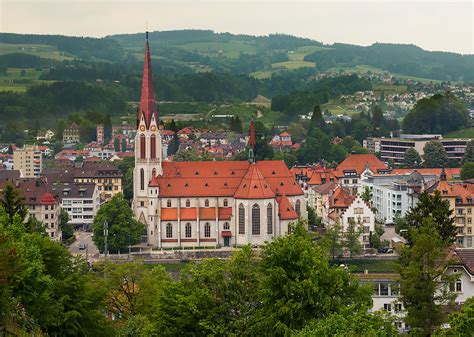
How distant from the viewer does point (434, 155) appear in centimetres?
12769

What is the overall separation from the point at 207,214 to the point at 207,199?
104 centimetres

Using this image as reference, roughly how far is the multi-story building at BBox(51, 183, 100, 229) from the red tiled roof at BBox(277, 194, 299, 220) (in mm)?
19996

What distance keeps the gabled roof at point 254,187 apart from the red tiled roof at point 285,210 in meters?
1.42

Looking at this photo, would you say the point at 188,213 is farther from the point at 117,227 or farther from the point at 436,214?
the point at 436,214

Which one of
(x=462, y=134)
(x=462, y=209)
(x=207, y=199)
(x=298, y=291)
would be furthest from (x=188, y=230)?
(x=462, y=134)

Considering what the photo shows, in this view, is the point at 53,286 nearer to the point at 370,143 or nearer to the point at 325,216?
the point at 325,216

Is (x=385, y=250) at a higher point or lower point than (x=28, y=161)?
lower

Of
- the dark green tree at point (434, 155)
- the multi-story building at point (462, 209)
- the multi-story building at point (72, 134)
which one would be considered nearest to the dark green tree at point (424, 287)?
the multi-story building at point (462, 209)

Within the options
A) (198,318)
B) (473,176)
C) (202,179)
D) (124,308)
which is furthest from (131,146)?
(198,318)

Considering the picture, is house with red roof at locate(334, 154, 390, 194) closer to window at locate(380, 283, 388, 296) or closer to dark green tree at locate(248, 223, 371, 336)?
window at locate(380, 283, 388, 296)

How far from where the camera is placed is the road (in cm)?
8638

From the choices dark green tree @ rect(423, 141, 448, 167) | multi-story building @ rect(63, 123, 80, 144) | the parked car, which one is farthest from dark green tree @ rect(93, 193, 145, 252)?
multi-story building @ rect(63, 123, 80, 144)

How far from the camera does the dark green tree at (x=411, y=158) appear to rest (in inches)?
5039

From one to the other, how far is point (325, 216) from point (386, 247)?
9.28 metres
